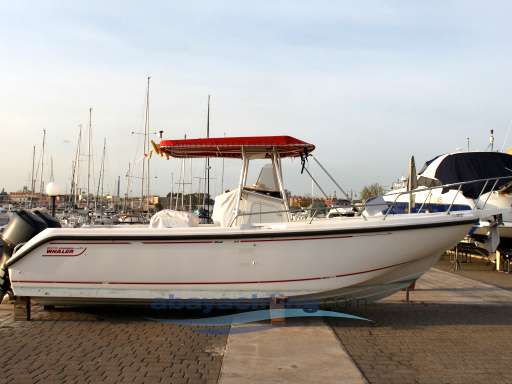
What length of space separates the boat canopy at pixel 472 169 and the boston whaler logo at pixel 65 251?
33.0ft

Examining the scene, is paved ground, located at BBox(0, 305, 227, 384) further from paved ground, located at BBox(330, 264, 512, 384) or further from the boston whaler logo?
paved ground, located at BBox(330, 264, 512, 384)

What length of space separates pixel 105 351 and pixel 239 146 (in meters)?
3.35

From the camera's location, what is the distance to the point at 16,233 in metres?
6.69

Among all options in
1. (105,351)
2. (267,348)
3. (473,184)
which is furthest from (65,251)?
(473,184)

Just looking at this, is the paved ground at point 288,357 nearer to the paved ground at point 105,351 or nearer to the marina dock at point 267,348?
the marina dock at point 267,348

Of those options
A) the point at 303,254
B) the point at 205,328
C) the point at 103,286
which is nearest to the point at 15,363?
the point at 103,286

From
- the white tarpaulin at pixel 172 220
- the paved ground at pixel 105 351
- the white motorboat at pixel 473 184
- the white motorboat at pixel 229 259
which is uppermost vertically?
the white motorboat at pixel 473 184

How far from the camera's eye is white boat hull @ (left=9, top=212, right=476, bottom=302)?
586cm

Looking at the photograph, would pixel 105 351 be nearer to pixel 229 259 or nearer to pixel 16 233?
pixel 229 259

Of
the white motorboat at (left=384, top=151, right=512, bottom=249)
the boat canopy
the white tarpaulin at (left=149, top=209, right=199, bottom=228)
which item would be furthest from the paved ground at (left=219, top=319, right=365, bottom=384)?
the boat canopy

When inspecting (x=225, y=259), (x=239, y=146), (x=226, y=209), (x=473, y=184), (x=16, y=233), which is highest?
(x=239, y=146)

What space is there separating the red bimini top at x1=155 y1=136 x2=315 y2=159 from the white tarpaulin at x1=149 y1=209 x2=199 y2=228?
1007 millimetres

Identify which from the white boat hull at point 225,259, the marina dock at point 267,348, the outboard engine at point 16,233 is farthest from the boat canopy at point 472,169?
the outboard engine at point 16,233

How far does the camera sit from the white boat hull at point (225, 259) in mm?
5863
